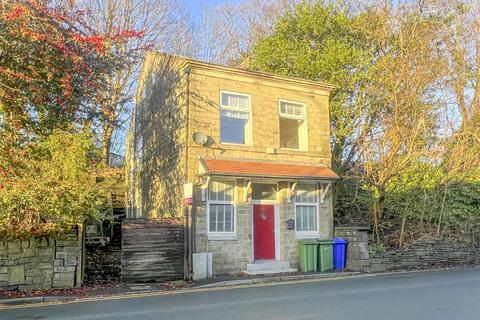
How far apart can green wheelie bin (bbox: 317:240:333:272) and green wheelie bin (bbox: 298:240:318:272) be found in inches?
5.4

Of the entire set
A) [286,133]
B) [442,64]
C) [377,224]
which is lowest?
[377,224]

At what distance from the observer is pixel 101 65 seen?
14.2 metres

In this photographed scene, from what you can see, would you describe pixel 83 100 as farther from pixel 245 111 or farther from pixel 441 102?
pixel 441 102

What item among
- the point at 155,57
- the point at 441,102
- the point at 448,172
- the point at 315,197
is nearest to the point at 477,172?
the point at 448,172

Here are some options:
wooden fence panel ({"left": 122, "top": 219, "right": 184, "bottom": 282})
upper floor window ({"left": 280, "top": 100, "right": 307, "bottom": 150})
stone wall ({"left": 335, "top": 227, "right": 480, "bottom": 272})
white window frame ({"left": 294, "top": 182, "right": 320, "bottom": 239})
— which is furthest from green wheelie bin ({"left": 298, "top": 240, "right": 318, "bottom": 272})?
wooden fence panel ({"left": 122, "top": 219, "right": 184, "bottom": 282})

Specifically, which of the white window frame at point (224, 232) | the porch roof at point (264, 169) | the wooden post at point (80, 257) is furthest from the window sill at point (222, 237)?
the wooden post at point (80, 257)

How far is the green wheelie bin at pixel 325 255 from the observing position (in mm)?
15867

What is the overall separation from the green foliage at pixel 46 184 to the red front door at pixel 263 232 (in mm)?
5643

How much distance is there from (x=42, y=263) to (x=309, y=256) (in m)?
8.25

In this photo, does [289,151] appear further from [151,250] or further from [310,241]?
[151,250]

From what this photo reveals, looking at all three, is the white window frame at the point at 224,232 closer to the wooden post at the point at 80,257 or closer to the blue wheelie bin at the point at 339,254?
the blue wheelie bin at the point at 339,254

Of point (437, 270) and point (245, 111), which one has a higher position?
point (245, 111)

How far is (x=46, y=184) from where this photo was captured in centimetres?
1204

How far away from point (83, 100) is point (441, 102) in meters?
14.0
